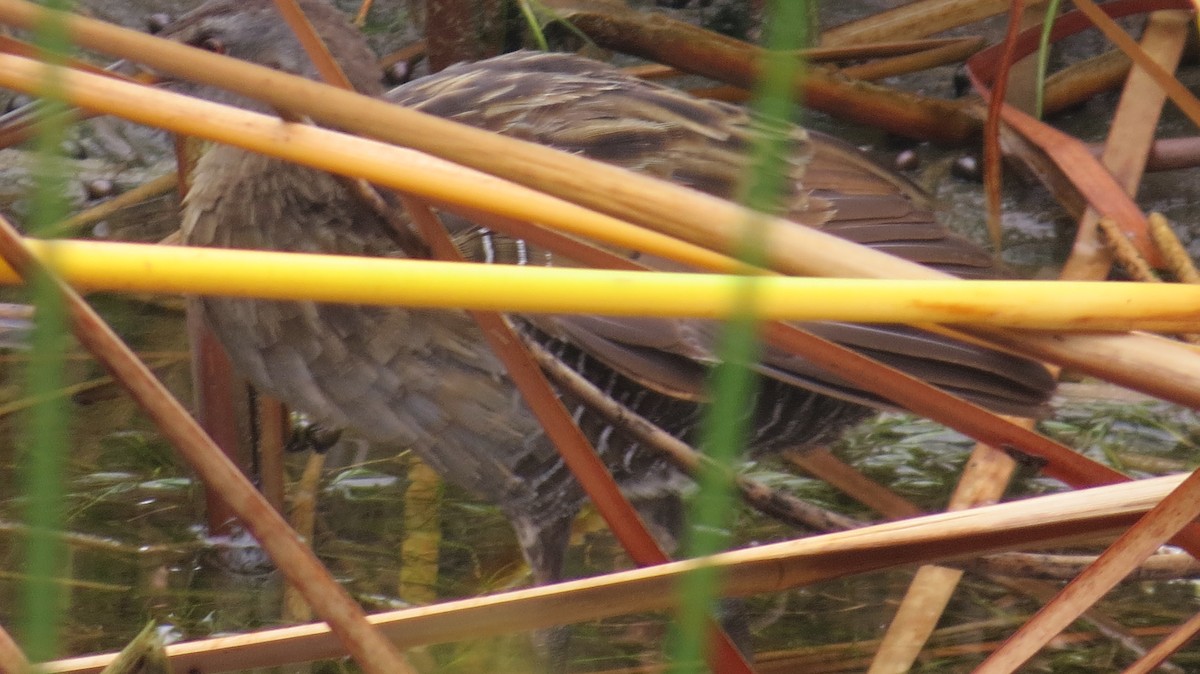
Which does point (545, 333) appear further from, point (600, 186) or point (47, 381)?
point (47, 381)

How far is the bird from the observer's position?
1.78m

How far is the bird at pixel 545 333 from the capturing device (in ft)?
5.83

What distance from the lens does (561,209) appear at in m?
0.94

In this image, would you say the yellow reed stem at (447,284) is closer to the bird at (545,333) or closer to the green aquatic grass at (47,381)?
the green aquatic grass at (47,381)

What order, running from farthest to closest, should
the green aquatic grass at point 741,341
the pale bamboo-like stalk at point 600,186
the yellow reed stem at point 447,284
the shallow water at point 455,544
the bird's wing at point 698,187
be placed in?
the shallow water at point 455,544, the bird's wing at point 698,187, the pale bamboo-like stalk at point 600,186, the yellow reed stem at point 447,284, the green aquatic grass at point 741,341

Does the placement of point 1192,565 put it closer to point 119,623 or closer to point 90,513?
point 119,623

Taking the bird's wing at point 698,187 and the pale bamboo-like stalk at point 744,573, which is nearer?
the pale bamboo-like stalk at point 744,573

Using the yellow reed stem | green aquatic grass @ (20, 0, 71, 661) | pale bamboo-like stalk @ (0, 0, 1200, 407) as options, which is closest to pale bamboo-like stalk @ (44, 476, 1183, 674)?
pale bamboo-like stalk @ (0, 0, 1200, 407)

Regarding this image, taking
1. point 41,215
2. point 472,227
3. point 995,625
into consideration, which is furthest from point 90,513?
point 41,215

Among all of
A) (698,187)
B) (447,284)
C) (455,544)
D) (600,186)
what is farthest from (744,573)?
(455,544)

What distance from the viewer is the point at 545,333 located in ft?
6.01

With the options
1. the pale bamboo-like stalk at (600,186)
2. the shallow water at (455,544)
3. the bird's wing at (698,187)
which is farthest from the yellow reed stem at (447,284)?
the shallow water at (455,544)

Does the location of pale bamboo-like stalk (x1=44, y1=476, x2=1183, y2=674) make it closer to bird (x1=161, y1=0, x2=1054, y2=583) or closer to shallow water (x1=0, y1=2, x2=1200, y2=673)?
bird (x1=161, y1=0, x2=1054, y2=583)

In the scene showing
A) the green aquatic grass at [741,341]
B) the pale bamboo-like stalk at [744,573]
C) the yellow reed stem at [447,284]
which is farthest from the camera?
the pale bamboo-like stalk at [744,573]
